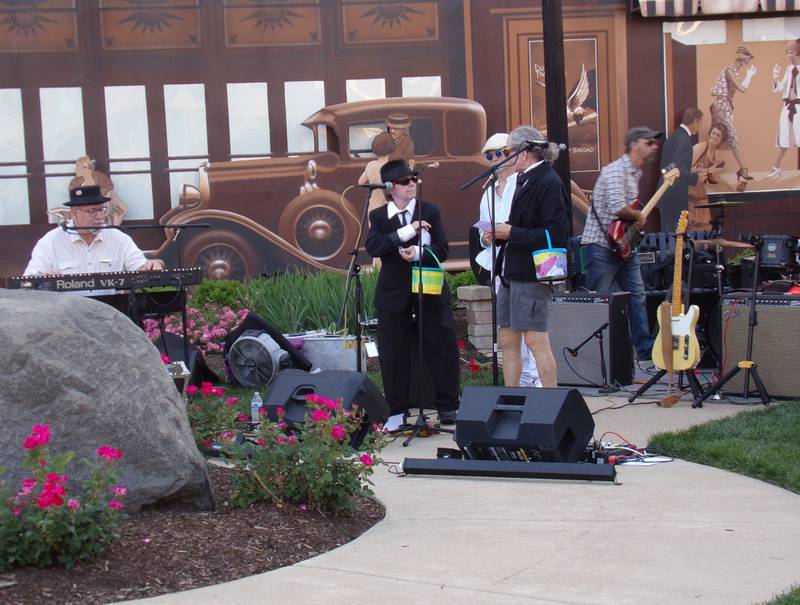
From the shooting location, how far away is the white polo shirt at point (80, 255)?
27.3 ft

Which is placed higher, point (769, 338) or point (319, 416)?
point (319, 416)

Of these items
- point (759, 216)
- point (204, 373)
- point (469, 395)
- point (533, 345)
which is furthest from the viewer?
point (759, 216)

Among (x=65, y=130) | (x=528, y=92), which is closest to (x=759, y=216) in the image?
(x=528, y=92)

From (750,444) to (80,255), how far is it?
190 inches

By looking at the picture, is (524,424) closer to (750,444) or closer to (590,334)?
(750,444)

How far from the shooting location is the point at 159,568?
436 cm

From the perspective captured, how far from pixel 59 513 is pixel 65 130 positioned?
915 centimetres

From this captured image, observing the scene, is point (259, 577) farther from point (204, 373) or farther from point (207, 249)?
point (207, 249)

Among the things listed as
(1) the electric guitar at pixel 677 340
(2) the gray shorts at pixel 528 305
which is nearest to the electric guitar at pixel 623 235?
(1) the electric guitar at pixel 677 340

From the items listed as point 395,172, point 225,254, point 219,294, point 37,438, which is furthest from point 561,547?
point 225,254

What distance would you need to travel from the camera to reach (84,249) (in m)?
8.43

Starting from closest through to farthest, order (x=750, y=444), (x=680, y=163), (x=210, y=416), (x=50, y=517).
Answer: (x=50, y=517)
(x=210, y=416)
(x=750, y=444)
(x=680, y=163)

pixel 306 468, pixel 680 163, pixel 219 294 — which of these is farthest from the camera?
pixel 680 163

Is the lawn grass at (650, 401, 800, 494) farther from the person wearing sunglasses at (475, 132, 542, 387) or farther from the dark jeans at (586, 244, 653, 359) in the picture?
the dark jeans at (586, 244, 653, 359)
